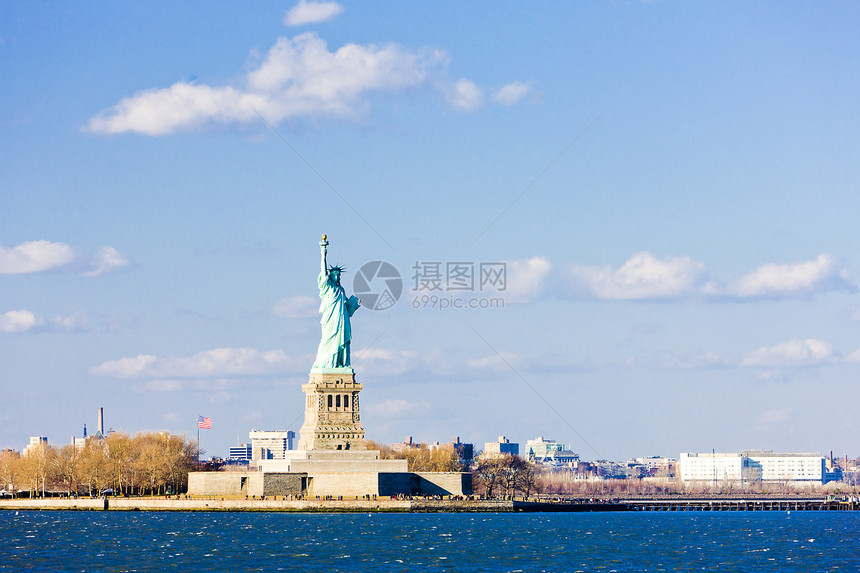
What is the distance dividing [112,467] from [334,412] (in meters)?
24.0

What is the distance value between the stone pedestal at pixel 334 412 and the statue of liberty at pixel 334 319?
105cm

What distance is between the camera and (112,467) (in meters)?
118

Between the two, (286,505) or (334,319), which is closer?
(286,505)

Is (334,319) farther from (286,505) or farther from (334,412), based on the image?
(286,505)

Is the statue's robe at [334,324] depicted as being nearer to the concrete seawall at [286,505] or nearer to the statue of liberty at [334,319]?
the statue of liberty at [334,319]

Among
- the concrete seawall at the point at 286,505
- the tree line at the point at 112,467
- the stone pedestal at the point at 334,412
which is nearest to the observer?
the concrete seawall at the point at 286,505

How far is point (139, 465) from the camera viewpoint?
11762cm

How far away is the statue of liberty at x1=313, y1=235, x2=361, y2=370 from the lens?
105188mm

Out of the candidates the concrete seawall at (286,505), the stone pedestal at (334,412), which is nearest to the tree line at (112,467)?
the concrete seawall at (286,505)

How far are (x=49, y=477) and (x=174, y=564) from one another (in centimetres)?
6730

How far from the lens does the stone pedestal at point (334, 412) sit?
10350 centimetres

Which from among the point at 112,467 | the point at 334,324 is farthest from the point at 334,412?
the point at 112,467

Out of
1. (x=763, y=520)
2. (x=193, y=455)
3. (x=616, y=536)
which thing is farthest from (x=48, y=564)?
(x=763, y=520)

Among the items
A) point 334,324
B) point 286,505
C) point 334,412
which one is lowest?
point 286,505
